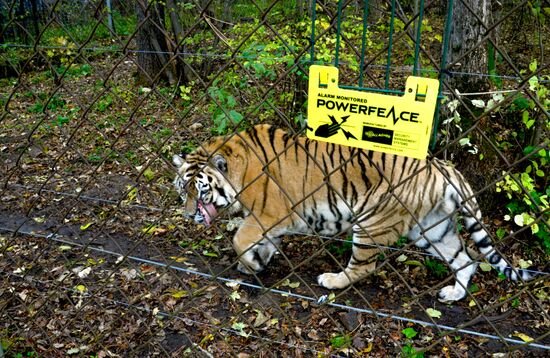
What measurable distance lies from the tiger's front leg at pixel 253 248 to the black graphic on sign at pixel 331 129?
7.60 feet

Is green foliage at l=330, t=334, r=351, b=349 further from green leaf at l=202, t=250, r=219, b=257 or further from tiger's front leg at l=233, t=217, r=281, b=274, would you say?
green leaf at l=202, t=250, r=219, b=257

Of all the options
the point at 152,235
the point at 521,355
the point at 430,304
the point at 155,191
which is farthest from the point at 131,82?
the point at 521,355

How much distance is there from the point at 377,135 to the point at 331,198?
7.60ft

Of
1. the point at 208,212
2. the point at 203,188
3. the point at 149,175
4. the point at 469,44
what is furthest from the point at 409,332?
the point at 149,175

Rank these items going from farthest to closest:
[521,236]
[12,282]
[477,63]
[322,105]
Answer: [477,63] → [521,236] → [12,282] → [322,105]

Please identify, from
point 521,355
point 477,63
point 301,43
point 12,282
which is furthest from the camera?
point 301,43

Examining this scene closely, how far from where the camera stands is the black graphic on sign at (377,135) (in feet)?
3.88

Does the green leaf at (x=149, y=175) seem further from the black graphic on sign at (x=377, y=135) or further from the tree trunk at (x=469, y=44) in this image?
the black graphic on sign at (x=377, y=135)

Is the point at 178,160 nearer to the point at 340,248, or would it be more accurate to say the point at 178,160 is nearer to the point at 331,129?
the point at 340,248

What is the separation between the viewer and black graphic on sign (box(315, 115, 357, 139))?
4.07ft

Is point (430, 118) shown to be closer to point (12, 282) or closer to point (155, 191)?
point (12, 282)

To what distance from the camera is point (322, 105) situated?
1244 millimetres

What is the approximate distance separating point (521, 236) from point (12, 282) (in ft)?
13.1

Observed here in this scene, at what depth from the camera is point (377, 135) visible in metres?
1.20
